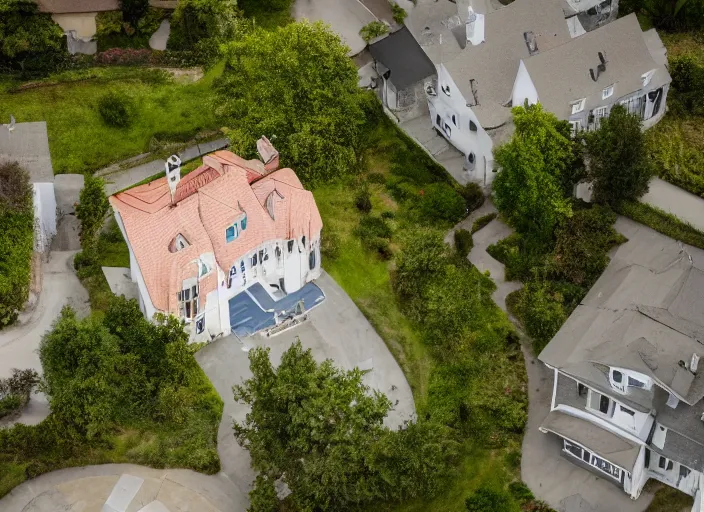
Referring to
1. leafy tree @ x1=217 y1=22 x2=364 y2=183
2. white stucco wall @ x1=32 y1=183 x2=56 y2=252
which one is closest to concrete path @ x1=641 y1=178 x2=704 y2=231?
leafy tree @ x1=217 y1=22 x2=364 y2=183

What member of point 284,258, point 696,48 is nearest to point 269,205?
point 284,258

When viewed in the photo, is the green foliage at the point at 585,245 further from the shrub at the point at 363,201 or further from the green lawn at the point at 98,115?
the green lawn at the point at 98,115

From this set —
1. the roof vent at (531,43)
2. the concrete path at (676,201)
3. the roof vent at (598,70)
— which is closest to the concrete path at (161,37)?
the roof vent at (531,43)

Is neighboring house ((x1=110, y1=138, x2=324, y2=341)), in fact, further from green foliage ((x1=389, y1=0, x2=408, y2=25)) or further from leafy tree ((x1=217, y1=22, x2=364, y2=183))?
green foliage ((x1=389, y1=0, x2=408, y2=25))

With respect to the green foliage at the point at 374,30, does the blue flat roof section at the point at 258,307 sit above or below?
below

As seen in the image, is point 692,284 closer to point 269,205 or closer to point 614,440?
point 614,440

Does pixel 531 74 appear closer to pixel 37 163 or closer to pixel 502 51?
pixel 502 51
